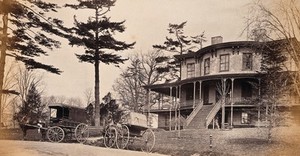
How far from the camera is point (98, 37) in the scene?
2.75 metres

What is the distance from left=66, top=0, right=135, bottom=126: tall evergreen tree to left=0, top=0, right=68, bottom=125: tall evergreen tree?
163 mm

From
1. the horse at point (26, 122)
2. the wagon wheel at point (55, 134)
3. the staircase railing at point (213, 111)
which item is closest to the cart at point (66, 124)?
the wagon wheel at point (55, 134)

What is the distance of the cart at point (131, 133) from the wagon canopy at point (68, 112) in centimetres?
19

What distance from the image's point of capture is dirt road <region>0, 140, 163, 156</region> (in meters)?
2.78

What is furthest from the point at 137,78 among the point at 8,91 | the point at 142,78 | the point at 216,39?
the point at 8,91

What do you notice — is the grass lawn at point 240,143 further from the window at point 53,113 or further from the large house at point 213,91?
the window at point 53,113

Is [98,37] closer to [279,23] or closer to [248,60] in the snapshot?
[248,60]

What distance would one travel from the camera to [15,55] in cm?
282

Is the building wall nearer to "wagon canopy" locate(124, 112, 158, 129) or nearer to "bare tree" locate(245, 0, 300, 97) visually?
"bare tree" locate(245, 0, 300, 97)

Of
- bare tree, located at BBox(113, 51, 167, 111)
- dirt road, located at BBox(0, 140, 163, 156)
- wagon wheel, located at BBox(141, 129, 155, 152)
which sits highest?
bare tree, located at BBox(113, 51, 167, 111)

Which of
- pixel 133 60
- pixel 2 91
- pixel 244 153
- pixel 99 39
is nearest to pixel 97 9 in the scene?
pixel 99 39

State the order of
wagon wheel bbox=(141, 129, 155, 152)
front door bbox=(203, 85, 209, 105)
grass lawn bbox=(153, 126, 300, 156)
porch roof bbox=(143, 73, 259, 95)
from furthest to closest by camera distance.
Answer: front door bbox=(203, 85, 209, 105)
wagon wheel bbox=(141, 129, 155, 152)
porch roof bbox=(143, 73, 259, 95)
grass lawn bbox=(153, 126, 300, 156)

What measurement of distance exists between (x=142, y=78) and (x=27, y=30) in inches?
31.8

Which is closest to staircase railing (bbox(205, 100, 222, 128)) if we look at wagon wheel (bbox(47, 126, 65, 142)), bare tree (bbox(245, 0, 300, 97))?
bare tree (bbox(245, 0, 300, 97))
